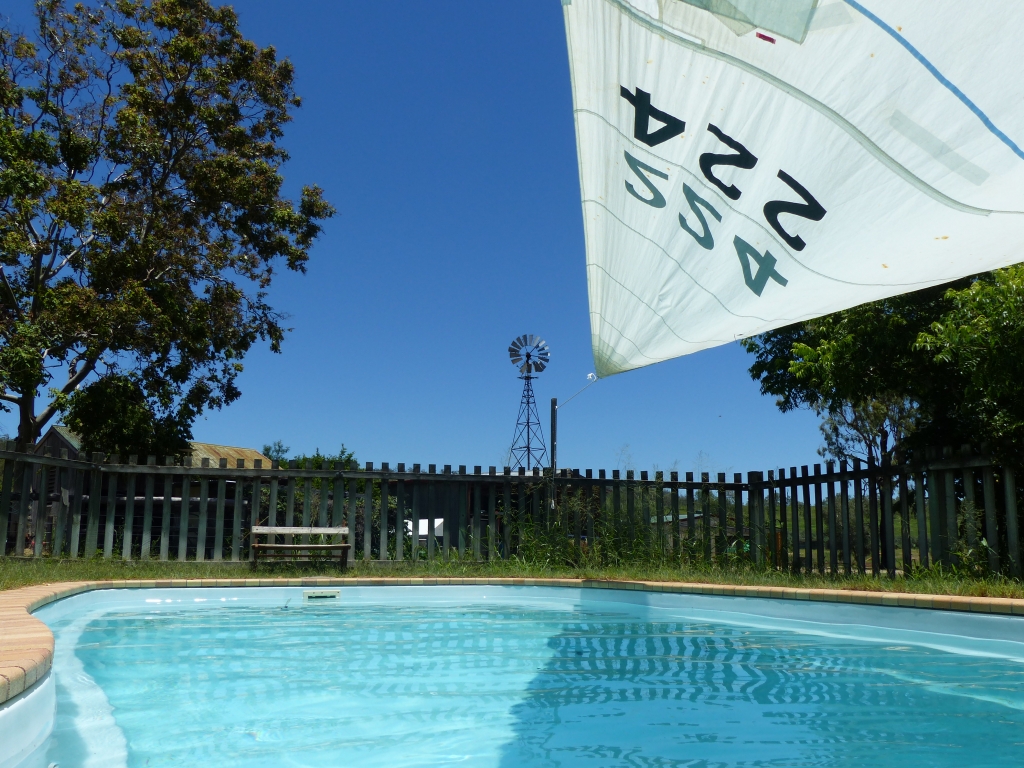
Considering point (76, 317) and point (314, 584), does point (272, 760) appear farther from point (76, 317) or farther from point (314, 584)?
point (76, 317)

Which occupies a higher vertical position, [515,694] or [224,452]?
[224,452]

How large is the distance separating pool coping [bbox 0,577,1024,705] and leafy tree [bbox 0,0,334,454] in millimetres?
5632

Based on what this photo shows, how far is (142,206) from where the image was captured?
1275 centimetres

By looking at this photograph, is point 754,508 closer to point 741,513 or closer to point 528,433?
point 741,513

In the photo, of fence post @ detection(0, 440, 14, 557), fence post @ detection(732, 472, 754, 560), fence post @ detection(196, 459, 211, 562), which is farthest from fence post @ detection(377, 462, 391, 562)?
fence post @ detection(732, 472, 754, 560)

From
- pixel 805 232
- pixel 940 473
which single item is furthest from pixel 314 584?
pixel 805 232

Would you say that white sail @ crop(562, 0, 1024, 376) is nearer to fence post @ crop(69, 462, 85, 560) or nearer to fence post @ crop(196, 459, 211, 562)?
fence post @ crop(196, 459, 211, 562)

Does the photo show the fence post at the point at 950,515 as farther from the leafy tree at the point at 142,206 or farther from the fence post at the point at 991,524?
the leafy tree at the point at 142,206

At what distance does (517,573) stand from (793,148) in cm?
756

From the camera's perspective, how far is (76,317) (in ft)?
36.2

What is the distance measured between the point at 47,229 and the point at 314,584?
28.2 ft

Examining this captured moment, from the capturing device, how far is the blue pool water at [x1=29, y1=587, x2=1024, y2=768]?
9.01 ft

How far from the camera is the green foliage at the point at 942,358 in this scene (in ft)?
18.0

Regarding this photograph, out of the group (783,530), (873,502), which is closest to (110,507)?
(783,530)
